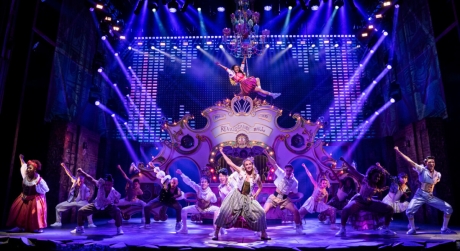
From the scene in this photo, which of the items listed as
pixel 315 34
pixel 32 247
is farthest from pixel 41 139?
pixel 315 34

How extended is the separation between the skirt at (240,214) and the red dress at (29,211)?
360 cm

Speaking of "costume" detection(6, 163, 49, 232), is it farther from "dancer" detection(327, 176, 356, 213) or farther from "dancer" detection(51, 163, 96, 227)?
"dancer" detection(327, 176, 356, 213)

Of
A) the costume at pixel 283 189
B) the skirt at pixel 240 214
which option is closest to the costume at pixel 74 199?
the skirt at pixel 240 214

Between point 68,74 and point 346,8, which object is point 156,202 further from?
point 346,8

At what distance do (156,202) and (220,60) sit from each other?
7799mm

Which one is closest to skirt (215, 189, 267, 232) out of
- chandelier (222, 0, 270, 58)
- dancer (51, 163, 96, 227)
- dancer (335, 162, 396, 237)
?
dancer (335, 162, 396, 237)

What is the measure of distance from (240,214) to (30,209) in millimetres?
4108

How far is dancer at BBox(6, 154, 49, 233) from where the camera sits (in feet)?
18.7

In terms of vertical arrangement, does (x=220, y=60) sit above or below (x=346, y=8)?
below

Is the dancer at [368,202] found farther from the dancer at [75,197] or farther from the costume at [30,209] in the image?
the dancer at [75,197]

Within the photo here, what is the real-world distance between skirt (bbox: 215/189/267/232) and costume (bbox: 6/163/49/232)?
3.61m

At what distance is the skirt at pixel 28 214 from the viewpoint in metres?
5.69

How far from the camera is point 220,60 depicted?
12.8 meters

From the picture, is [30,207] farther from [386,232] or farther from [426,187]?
[426,187]
